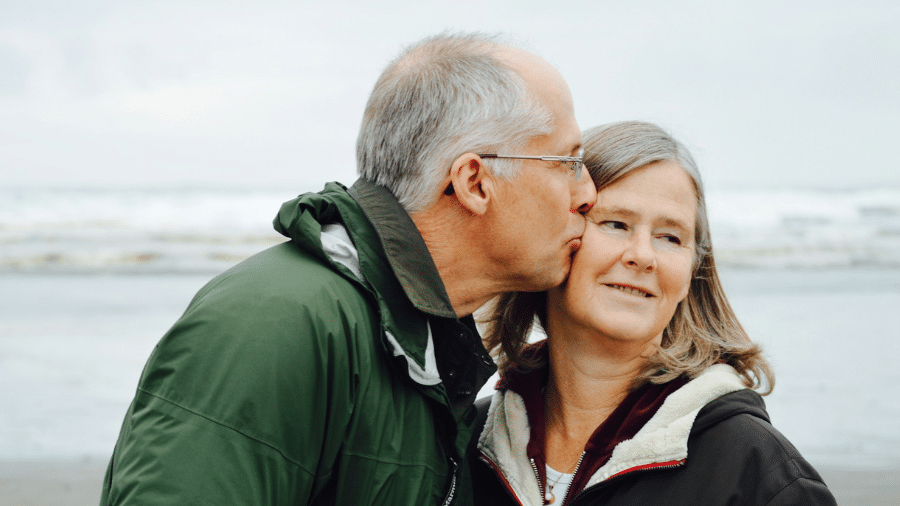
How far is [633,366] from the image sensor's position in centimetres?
282

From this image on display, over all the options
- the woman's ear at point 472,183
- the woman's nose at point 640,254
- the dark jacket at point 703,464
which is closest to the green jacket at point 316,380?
the woman's ear at point 472,183

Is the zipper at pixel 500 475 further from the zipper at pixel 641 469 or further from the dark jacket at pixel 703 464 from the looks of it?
the zipper at pixel 641 469

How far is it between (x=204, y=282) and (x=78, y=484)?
322 inches

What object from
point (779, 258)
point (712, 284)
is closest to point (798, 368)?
point (712, 284)

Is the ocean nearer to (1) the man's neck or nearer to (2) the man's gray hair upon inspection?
(1) the man's neck

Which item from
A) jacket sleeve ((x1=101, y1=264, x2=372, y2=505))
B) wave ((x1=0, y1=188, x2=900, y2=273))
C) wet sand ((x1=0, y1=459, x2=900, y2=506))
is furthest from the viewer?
wave ((x1=0, y1=188, x2=900, y2=273))

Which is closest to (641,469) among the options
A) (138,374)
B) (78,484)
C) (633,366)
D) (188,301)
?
(633,366)

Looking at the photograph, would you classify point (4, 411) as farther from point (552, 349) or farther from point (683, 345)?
point (683, 345)

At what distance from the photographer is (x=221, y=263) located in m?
15.7

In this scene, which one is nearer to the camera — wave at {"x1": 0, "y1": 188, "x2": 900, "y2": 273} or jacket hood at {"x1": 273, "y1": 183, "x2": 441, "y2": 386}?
jacket hood at {"x1": 273, "y1": 183, "x2": 441, "y2": 386}

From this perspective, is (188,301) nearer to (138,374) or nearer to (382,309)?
(138,374)

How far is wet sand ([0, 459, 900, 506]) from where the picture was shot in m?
5.82

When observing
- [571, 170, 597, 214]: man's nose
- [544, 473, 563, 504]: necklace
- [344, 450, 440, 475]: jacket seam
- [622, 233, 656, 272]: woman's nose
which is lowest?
[544, 473, 563, 504]: necklace

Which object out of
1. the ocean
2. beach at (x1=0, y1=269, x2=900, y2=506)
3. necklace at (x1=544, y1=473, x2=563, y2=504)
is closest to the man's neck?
necklace at (x1=544, y1=473, x2=563, y2=504)
